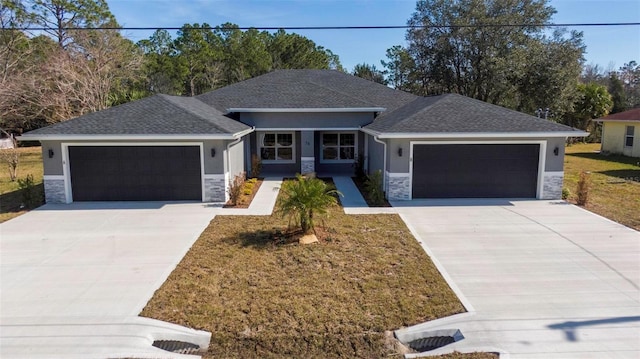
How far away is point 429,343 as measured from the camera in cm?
557

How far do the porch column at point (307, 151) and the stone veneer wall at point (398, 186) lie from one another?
5.53 meters

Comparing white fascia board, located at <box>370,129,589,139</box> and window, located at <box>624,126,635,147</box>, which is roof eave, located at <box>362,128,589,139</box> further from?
window, located at <box>624,126,635,147</box>

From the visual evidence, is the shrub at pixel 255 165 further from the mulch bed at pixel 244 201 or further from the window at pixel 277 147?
the mulch bed at pixel 244 201

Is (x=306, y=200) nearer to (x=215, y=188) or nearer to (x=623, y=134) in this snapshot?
(x=215, y=188)

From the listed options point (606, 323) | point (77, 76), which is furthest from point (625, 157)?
point (77, 76)

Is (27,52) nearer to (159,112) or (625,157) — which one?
(159,112)

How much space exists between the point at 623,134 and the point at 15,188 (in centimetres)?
3249

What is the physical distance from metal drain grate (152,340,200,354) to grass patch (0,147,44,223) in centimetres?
883

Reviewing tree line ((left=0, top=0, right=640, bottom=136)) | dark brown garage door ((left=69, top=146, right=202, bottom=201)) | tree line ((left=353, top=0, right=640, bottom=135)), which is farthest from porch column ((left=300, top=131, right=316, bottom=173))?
tree line ((left=353, top=0, right=640, bottom=135))

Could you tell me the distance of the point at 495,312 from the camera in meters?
6.11

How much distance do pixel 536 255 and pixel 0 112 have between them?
35.3 m

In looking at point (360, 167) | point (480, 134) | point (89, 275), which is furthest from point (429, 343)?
point (360, 167)

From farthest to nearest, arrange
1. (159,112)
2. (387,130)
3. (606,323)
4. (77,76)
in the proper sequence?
(77,76) → (159,112) → (387,130) → (606,323)

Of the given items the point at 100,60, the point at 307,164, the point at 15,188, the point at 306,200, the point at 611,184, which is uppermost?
the point at 100,60
